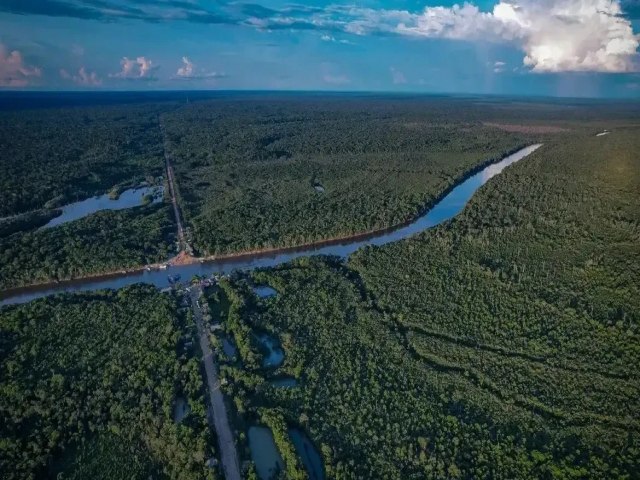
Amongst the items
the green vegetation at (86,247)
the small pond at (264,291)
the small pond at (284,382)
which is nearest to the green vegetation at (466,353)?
the small pond at (284,382)

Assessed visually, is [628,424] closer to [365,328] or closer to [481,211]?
[365,328]

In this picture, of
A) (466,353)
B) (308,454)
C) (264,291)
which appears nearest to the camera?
(308,454)

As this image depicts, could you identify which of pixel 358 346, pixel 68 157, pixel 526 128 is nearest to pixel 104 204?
pixel 68 157

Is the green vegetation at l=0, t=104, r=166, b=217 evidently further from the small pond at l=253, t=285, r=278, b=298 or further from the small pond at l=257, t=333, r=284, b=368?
the small pond at l=257, t=333, r=284, b=368

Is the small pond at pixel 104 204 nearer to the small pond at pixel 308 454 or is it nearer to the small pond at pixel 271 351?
the small pond at pixel 271 351

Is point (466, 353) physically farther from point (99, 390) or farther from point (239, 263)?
point (239, 263)

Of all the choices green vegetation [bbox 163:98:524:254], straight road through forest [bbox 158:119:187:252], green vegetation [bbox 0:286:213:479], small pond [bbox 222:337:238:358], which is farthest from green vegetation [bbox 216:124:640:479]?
straight road through forest [bbox 158:119:187:252]
